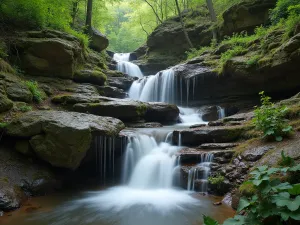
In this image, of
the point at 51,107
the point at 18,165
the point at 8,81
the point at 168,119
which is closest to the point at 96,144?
the point at 18,165

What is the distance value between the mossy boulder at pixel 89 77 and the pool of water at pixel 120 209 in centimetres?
649

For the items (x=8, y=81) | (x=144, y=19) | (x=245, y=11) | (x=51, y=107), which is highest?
(x=144, y=19)

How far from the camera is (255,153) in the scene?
5293 millimetres

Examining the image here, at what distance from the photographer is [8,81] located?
7.80 m

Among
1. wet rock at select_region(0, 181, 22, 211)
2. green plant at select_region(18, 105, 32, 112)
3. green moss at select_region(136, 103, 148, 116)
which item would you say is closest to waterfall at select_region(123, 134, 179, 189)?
green moss at select_region(136, 103, 148, 116)

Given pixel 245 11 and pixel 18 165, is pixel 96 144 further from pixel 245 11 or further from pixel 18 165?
pixel 245 11

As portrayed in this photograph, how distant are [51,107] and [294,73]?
931 centimetres

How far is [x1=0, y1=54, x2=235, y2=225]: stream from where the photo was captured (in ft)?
15.2

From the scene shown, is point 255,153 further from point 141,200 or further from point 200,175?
point 141,200

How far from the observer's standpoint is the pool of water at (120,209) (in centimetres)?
456

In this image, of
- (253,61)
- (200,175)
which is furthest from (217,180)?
(253,61)

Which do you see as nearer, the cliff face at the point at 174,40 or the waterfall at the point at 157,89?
the waterfall at the point at 157,89

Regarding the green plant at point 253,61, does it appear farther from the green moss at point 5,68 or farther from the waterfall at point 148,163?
the green moss at point 5,68

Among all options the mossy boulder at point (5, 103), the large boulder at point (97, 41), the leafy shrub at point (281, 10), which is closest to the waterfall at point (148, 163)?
the mossy boulder at point (5, 103)
